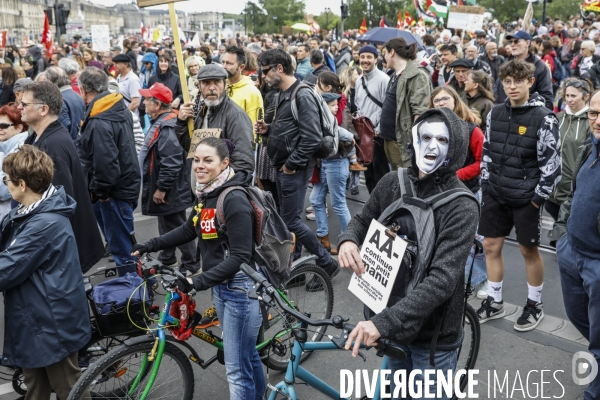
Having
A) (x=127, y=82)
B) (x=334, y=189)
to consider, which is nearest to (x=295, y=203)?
(x=334, y=189)

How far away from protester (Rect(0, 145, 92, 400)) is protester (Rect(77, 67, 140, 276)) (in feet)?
6.41

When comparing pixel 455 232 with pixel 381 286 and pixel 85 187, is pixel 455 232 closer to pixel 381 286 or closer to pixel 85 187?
pixel 381 286

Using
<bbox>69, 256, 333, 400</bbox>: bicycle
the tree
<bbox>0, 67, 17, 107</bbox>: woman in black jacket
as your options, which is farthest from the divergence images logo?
the tree

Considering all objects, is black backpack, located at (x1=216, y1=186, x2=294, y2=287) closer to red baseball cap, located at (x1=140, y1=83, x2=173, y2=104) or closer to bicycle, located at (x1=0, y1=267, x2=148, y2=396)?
bicycle, located at (x1=0, y1=267, x2=148, y2=396)

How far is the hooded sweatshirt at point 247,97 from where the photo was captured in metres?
6.43

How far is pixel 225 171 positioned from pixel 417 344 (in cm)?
150

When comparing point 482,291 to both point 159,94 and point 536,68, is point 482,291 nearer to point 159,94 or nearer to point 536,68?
point 159,94

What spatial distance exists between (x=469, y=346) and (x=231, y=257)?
5.50ft

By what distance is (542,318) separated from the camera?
16.6ft

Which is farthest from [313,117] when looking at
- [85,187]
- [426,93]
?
[85,187]

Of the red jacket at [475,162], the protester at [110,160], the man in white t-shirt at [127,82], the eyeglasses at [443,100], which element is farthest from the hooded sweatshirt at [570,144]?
Answer: the man in white t-shirt at [127,82]

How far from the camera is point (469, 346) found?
4.03 meters

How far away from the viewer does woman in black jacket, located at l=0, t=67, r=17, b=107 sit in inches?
417

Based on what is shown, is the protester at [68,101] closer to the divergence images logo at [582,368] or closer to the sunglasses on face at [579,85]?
the sunglasses on face at [579,85]
